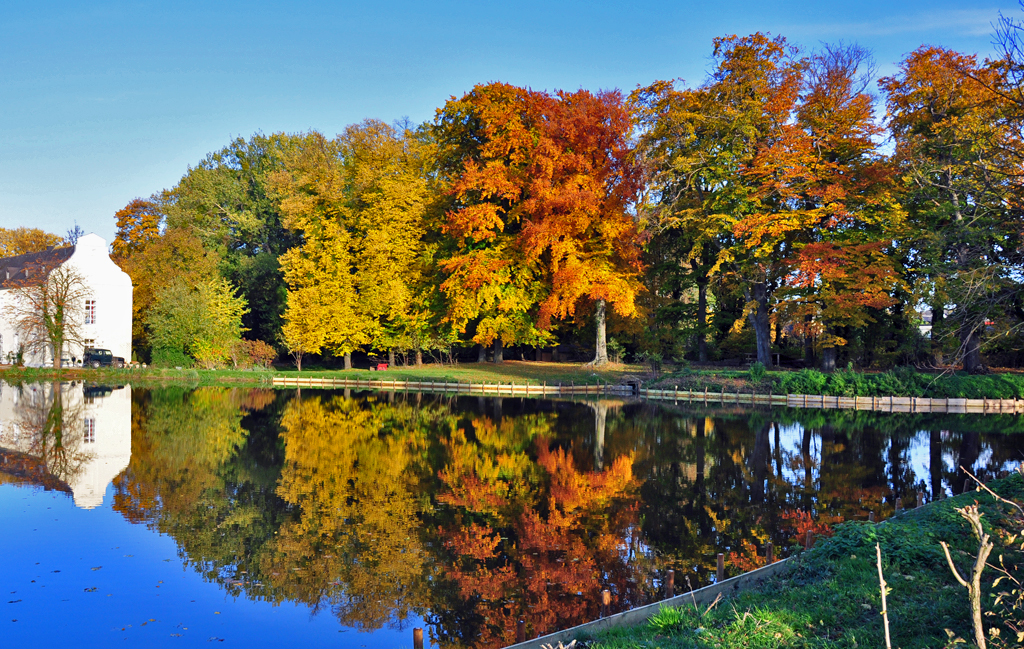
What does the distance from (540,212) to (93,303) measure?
32.3 meters

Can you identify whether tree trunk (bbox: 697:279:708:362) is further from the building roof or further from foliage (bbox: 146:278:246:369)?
the building roof

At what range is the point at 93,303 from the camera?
160 ft

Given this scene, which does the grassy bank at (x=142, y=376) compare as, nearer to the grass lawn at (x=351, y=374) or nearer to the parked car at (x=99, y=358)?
the grass lawn at (x=351, y=374)

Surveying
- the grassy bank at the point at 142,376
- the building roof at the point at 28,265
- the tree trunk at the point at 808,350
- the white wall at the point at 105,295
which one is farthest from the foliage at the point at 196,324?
the tree trunk at the point at 808,350

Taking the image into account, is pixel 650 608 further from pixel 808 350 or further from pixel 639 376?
pixel 808 350

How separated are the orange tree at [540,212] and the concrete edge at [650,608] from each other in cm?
2951

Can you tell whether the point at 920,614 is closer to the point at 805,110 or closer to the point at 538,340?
the point at 805,110

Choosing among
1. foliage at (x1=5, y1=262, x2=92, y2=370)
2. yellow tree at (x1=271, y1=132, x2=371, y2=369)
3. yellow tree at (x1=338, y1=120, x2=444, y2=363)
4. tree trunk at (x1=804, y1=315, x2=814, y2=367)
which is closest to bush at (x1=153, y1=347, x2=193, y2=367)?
foliage at (x1=5, y1=262, x2=92, y2=370)

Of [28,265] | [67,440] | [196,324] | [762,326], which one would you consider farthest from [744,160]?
[28,265]

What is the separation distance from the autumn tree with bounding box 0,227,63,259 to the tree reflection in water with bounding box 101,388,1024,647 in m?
57.1

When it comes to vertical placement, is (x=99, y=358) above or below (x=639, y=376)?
above

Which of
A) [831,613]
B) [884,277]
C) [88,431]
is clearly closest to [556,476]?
[831,613]

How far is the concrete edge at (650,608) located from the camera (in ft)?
23.6

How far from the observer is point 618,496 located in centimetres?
1495
